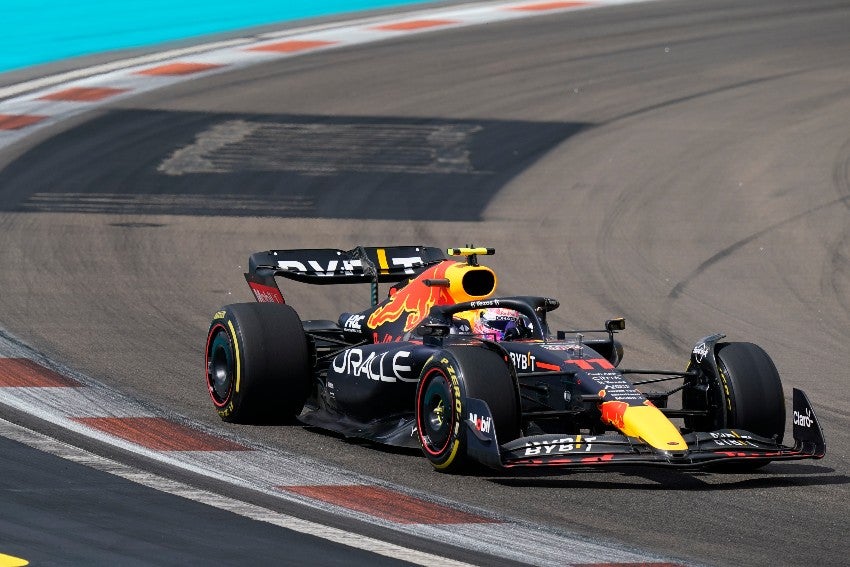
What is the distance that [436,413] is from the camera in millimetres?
10047

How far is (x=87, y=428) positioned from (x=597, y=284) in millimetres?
6925

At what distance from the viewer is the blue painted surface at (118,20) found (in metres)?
27.2

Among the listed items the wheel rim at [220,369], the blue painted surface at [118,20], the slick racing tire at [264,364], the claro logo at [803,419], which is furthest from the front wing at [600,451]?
the blue painted surface at [118,20]

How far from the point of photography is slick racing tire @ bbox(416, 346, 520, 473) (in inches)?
378

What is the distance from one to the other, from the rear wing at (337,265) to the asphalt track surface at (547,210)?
1.02 m

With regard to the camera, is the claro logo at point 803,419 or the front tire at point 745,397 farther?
the front tire at point 745,397

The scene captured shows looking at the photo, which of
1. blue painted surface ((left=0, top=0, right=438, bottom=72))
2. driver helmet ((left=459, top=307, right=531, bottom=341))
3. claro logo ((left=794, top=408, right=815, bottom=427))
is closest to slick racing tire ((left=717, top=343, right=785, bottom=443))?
claro logo ((left=794, top=408, right=815, bottom=427))

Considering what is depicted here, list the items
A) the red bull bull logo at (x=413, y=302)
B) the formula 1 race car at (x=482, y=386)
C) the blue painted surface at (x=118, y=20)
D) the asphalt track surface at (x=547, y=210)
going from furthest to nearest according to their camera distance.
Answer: the blue painted surface at (x=118, y=20) → the red bull bull logo at (x=413, y=302) → the asphalt track surface at (x=547, y=210) → the formula 1 race car at (x=482, y=386)

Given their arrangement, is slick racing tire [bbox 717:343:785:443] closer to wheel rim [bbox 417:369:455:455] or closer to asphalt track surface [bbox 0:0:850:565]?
asphalt track surface [bbox 0:0:850:565]

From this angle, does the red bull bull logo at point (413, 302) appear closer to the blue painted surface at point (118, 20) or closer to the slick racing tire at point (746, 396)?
the slick racing tire at point (746, 396)

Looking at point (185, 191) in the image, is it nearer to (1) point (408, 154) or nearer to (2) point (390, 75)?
(1) point (408, 154)

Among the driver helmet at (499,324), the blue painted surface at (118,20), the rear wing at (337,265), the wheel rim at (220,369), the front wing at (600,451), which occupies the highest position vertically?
the blue painted surface at (118,20)

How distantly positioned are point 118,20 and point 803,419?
2112 centimetres

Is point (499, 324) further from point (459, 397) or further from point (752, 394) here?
point (752, 394)
